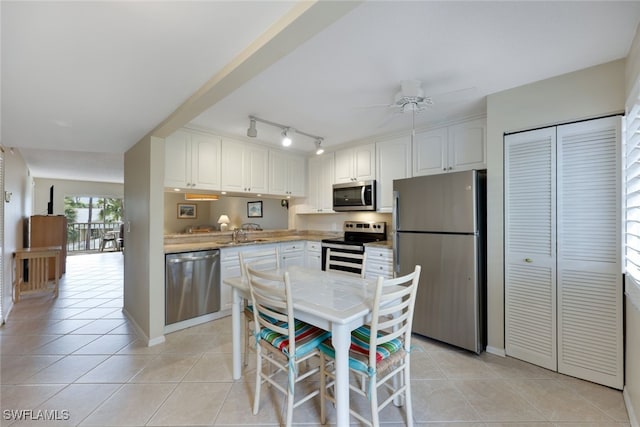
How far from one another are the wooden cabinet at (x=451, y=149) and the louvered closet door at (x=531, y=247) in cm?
51

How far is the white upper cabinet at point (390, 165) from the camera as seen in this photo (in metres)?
3.41

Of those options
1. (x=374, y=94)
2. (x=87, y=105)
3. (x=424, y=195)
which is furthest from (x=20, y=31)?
(x=424, y=195)

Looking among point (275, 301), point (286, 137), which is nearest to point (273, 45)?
point (275, 301)

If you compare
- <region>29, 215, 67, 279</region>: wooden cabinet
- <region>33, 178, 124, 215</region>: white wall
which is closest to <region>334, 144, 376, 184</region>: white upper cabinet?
<region>29, 215, 67, 279</region>: wooden cabinet

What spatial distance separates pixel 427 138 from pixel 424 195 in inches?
34.5

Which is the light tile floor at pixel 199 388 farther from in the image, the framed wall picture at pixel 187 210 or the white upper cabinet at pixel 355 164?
the framed wall picture at pixel 187 210

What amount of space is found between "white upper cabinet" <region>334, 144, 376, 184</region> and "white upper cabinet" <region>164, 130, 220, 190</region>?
1695mm

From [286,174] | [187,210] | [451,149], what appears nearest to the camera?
[451,149]

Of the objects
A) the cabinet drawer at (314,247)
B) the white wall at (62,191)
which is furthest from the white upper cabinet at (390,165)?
the white wall at (62,191)

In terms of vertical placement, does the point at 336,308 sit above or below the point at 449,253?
below

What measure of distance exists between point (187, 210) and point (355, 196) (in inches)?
162

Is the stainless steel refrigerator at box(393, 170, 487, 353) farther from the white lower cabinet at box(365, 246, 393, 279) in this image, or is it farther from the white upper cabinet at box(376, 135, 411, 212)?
the white upper cabinet at box(376, 135, 411, 212)

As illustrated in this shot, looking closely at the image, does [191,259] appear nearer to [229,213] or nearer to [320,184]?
[320,184]

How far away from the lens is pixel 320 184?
4367mm
